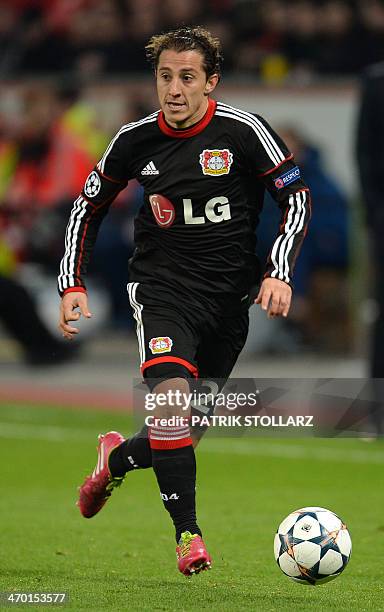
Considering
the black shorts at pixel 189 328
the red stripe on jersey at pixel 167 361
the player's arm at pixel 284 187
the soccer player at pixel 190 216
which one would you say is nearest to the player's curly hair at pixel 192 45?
the soccer player at pixel 190 216

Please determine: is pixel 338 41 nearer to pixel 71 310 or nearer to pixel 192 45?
pixel 192 45

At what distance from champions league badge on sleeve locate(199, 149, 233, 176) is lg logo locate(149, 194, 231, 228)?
0.39 feet

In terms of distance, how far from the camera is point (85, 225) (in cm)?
636

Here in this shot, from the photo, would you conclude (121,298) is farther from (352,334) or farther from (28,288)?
(352,334)

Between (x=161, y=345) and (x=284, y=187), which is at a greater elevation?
(x=284, y=187)

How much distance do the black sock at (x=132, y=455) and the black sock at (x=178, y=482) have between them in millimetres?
507

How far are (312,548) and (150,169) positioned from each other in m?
1.78

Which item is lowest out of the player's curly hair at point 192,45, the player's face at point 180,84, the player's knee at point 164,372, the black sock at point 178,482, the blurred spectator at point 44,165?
the black sock at point 178,482

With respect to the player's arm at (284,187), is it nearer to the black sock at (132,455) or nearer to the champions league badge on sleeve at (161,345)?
the champions league badge on sleeve at (161,345)

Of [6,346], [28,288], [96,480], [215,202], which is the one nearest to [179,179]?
[215,202]

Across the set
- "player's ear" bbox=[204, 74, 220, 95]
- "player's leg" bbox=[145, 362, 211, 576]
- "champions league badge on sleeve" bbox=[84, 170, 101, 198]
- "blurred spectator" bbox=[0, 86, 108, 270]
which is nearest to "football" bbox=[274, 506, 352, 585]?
"player's leg" bbox=[145, 362, 211, 576]

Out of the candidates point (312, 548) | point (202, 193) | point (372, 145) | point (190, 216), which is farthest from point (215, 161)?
point (372, 145)

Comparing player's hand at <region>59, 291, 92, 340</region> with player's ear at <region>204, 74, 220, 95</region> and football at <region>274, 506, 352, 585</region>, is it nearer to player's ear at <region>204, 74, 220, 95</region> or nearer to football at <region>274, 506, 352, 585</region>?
player's ear at <region>204, 74, 220, 95</region>

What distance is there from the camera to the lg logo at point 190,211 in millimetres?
6148
